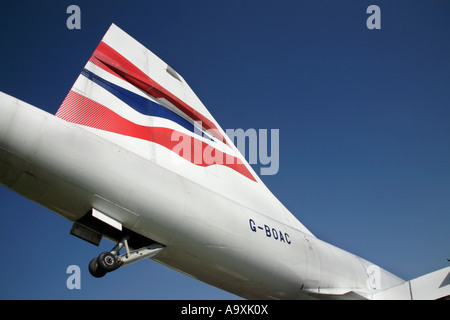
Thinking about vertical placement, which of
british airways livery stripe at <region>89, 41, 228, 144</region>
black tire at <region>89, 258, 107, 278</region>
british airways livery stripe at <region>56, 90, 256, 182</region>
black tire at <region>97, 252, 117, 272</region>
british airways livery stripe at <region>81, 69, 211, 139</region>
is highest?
british airways livery stripe at <region>89, 41, 228, 144</region>

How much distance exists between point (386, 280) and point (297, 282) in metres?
3.61

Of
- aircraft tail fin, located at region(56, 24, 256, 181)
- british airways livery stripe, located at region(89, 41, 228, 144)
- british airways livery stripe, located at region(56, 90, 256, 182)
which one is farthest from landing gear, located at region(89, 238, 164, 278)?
british airways livery stripe, located at region(89, 41, 228, 144)

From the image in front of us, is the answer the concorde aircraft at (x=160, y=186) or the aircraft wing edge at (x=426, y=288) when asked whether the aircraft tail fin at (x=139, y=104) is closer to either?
the concorde aircraft at (x=160, y=186)

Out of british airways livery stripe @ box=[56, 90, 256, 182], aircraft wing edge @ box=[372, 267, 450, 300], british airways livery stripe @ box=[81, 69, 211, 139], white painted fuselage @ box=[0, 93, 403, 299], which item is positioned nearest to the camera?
white painted fuselage @ box=[0, 93, 403, 299]

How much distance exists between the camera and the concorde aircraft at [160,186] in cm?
495

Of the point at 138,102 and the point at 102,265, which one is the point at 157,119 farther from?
the point at 102,265

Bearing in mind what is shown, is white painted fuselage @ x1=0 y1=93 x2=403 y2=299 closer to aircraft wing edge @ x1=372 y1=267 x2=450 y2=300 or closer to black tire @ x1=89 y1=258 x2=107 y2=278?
black tire @ x1=89 y1=258 x2=107 y2=278

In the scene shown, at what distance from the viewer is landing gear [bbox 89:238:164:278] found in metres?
5.09

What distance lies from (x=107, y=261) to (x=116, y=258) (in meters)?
0.17

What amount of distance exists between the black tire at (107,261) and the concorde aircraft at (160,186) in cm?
1

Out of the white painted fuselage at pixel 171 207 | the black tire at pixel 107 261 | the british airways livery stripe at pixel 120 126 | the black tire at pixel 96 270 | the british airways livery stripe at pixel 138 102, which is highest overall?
the british airways livery stripe at pixel 138 102

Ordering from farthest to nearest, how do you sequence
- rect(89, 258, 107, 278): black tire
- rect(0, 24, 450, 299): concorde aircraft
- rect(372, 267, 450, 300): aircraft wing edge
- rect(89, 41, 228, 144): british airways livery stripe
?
rect(89, 41, 228, 144): british airways livery stripe, rect(372, 267, 450, 300): aircraft wing edge, rect(89, 258, 107, 278): black tire, rect(0, 24, 450, 299): concorde aircraft

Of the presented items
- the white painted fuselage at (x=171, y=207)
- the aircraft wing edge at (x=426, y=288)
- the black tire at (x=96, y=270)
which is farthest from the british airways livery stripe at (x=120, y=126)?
the aircraft wing edge at (x=426, y=288)

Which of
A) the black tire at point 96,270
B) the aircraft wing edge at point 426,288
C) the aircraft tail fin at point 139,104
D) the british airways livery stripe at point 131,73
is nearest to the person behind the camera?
the black tire at point 96,270
